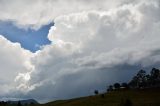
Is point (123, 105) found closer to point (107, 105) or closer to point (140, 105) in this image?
point (140, 105)

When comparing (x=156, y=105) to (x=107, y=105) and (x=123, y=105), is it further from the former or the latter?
(x=123, y=105)

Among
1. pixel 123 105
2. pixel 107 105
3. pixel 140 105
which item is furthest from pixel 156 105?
pixel 123 105

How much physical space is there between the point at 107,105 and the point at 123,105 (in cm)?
6981

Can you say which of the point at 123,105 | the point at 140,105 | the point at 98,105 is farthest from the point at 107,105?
the point at 123,105

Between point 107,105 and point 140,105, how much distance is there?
21.2 metres

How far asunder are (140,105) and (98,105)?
29.7 m

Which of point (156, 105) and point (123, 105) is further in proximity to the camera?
point (156, 105)

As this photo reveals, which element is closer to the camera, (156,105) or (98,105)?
(156,105)

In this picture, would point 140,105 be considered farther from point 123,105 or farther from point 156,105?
point 123,105

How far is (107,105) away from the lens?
627 feet

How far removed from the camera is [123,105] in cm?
12212

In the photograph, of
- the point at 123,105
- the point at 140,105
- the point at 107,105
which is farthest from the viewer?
the point at 107,105

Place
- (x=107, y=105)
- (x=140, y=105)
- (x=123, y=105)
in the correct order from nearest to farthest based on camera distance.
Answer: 1. (x=123, y=105)
2. (x=140, y=105)
3. (x=107, y=105)

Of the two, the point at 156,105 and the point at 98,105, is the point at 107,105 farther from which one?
the point at 156,105
